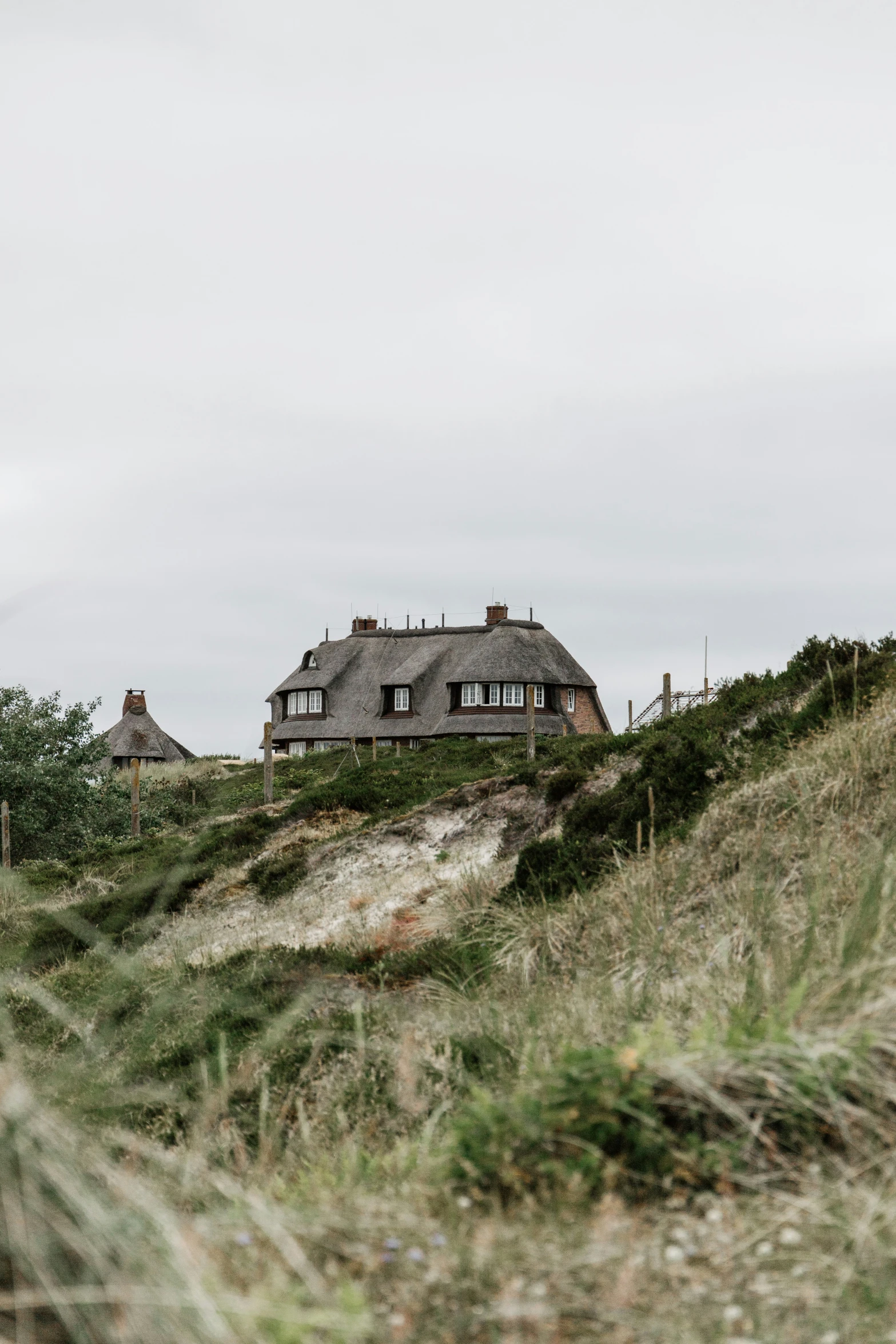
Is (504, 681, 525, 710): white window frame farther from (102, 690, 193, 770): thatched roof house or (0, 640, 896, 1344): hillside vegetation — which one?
(0, 640, 896, 1344): hillside vegetation

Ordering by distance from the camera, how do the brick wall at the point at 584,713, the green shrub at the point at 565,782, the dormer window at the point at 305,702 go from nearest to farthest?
the green shrub at the point at 565,782, the brick wall at the point at 584,713, the dormer window at the point at 305,702

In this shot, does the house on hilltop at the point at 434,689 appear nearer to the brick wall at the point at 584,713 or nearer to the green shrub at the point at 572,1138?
the brick wall at the point at 584,713

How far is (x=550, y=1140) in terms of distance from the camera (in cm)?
318

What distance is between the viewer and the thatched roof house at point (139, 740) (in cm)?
6556

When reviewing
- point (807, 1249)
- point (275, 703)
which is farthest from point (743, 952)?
point (275, 703)

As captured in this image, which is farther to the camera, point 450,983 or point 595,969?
point 450,983

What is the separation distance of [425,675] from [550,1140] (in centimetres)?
5160

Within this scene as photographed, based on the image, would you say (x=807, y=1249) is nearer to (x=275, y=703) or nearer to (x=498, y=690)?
(x=498, y=690)

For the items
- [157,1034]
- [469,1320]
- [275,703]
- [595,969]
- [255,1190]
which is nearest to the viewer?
[469,1320]

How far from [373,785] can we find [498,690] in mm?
29162

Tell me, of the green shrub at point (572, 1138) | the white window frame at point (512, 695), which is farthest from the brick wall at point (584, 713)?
the green shrub at point (572, 1138)

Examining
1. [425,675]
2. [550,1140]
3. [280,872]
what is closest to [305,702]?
[425,675]

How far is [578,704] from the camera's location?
55.0 meters

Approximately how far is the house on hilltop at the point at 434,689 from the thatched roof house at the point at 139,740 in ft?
33.9
